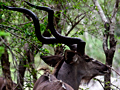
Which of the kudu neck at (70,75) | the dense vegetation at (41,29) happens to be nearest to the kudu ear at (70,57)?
the kudu neck at (70,75)

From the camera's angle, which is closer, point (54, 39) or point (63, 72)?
point (54, 39)

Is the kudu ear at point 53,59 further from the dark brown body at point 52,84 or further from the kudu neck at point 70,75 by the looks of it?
the dark brown body at point 52,84

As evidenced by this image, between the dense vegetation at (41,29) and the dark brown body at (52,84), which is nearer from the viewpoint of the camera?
the dark brown body at (52,84)

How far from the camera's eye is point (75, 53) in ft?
10.2

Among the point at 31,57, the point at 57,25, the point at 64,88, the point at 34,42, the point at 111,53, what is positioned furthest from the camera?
the point at 57,25

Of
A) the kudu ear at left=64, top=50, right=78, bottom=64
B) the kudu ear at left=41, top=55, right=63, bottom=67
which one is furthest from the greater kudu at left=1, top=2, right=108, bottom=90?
the kudu ear at left=41, top=55, right=63, bottom=67

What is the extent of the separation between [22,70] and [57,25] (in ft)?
5.51

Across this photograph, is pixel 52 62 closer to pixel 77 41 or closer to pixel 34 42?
pixel 34 42

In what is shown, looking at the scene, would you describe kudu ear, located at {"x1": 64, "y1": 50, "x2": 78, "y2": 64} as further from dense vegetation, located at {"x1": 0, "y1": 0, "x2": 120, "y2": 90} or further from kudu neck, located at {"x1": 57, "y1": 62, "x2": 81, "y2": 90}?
dense vegetation, located at {"x1": 0, "y1": 0, "x2": 120, "y2": 90}

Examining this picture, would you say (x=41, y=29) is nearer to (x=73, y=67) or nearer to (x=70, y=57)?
(x=70, y=57)

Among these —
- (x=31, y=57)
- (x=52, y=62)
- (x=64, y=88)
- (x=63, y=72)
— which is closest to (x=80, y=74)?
(x=63, y=72)

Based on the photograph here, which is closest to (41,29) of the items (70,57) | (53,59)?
(53,59)

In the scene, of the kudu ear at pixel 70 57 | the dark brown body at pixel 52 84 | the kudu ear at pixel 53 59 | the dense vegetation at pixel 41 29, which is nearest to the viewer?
the dark brown body at pixel 52 84

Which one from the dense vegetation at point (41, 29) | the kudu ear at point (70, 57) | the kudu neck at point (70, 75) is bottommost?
the kudu neck at point (70, 75)
